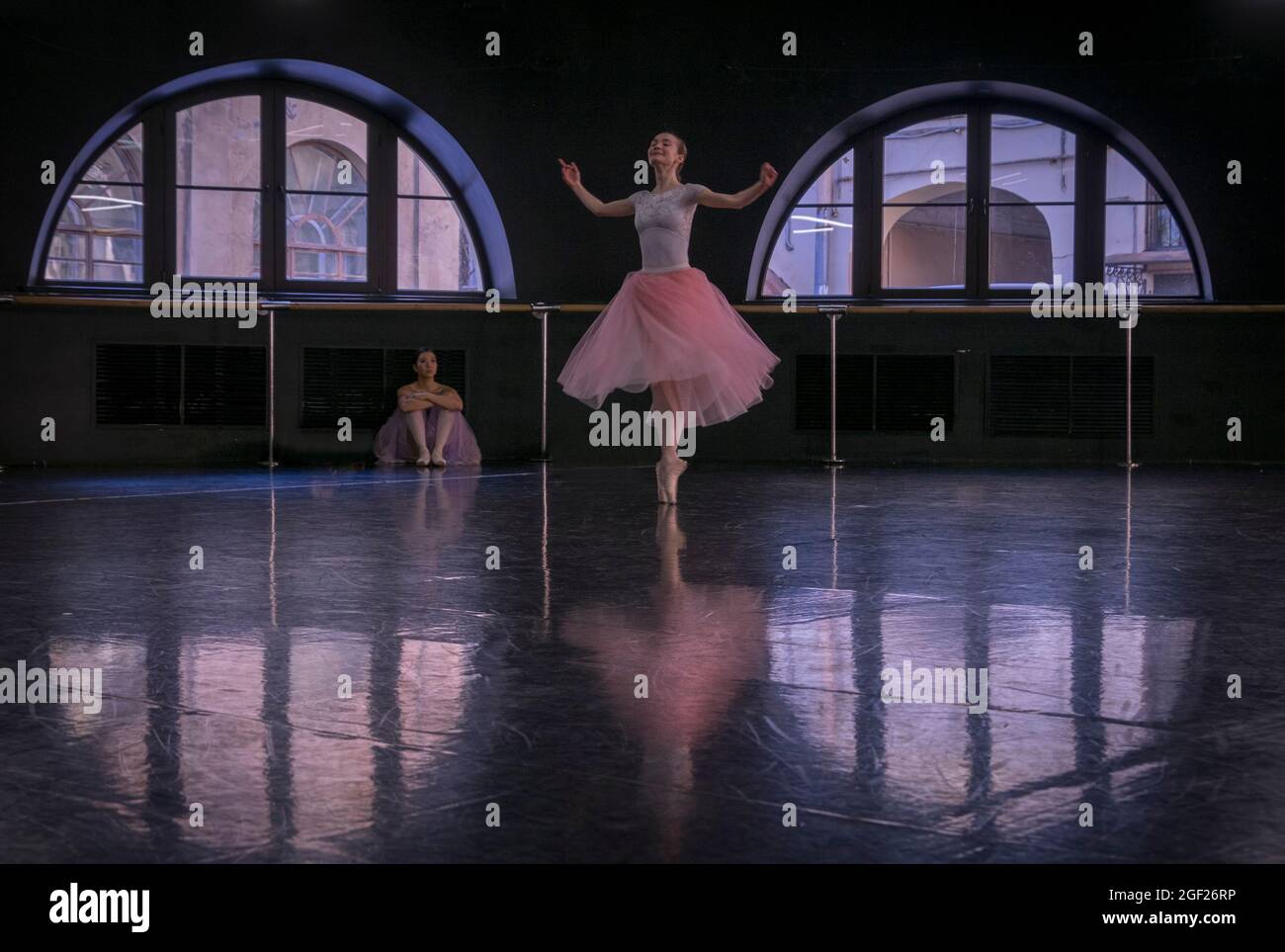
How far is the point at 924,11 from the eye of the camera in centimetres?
1016

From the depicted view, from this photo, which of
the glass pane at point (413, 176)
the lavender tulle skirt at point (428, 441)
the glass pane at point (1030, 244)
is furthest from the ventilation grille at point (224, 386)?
the glass pane at point (1030, 244)

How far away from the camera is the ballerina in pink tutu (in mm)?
6426

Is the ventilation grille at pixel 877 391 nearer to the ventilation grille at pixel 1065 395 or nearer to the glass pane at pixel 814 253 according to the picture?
the ventilation grille at pixel 1065 395

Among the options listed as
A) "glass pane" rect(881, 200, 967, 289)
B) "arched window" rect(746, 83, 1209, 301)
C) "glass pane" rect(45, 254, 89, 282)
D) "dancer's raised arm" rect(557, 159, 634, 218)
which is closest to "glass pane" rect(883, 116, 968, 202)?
"arched window" rect(746, 83, 1209, 301)

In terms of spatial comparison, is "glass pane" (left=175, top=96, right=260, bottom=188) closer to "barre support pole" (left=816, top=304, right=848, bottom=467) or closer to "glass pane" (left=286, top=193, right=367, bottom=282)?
"glass pane" (left=286, top=193, right=367, bottom=282)

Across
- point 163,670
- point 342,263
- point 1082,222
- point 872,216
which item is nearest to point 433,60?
point 342,263

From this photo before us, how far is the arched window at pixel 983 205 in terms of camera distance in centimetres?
1037

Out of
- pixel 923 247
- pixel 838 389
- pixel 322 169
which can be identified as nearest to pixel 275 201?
pixel 322 169

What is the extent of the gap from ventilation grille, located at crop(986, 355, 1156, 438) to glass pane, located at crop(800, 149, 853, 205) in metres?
1.63

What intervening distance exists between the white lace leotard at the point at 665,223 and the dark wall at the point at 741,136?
3.47 metres

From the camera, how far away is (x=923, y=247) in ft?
34.5

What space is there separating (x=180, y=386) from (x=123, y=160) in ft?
5.28

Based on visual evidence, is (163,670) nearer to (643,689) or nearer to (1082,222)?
(643,689)

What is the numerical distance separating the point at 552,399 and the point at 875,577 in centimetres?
657
